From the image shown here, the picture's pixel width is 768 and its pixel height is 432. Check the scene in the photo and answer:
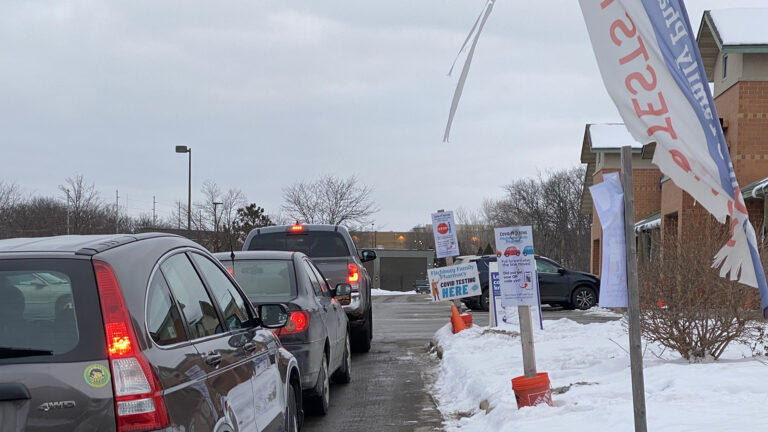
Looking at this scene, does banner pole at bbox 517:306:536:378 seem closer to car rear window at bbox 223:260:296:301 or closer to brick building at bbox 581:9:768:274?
car rear window at bbox 223:260:296:301

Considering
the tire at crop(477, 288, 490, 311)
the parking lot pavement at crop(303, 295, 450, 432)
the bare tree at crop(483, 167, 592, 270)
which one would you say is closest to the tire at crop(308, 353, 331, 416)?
the parking lot pavement at crop(303, 295, 450, 432)

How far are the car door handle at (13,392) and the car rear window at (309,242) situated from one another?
9.94 metres

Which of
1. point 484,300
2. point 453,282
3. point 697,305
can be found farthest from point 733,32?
point 697,305

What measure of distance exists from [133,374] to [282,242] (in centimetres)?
988

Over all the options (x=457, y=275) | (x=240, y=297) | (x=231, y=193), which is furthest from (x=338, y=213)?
(x=240, y=297)

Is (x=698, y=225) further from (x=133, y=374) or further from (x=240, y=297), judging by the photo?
(x=133, y=374)

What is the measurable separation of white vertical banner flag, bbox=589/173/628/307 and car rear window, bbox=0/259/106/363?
8.38 feet

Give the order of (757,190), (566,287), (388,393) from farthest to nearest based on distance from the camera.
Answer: (566,287), (757,190), (388,393)

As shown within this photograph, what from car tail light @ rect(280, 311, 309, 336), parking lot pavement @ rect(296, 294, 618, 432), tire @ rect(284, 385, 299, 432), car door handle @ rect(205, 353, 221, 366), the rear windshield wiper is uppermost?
the rear windshield wiper

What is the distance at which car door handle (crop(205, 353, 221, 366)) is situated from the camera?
3703mm

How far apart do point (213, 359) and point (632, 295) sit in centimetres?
208

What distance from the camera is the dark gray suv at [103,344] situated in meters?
2.87

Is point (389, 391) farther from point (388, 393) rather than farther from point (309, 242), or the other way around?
point (309, 242)

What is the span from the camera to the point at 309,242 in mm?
12891
